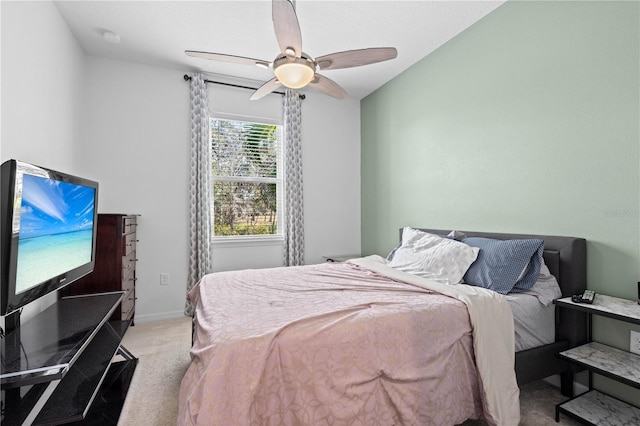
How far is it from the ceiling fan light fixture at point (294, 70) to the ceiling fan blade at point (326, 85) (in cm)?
27

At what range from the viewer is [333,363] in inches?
53.1

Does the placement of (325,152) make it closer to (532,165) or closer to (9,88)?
(532,165)

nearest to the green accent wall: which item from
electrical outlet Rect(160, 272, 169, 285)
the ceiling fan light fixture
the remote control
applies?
the remote control

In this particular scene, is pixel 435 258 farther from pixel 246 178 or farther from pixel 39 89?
pixel 39 89

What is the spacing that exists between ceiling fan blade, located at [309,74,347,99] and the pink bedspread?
1.60 m

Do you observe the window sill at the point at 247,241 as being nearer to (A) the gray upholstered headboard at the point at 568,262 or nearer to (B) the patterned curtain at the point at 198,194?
(B) the patterned curtain at the point at 198,194

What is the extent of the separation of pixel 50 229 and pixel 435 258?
7.96 feet

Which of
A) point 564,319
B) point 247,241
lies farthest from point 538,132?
point 247,241

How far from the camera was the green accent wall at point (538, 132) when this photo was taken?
1869 mm

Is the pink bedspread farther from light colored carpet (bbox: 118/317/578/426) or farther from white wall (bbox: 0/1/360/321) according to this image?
white wall (bbox: 0/1/360/321)

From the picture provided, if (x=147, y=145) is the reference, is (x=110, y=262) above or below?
below

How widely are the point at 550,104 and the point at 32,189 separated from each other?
123 inches

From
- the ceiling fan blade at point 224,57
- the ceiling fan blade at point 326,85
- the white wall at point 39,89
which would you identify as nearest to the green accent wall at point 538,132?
the ceiling fan blade at point 326,85

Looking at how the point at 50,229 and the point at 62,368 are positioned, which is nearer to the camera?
the point at 62,368
